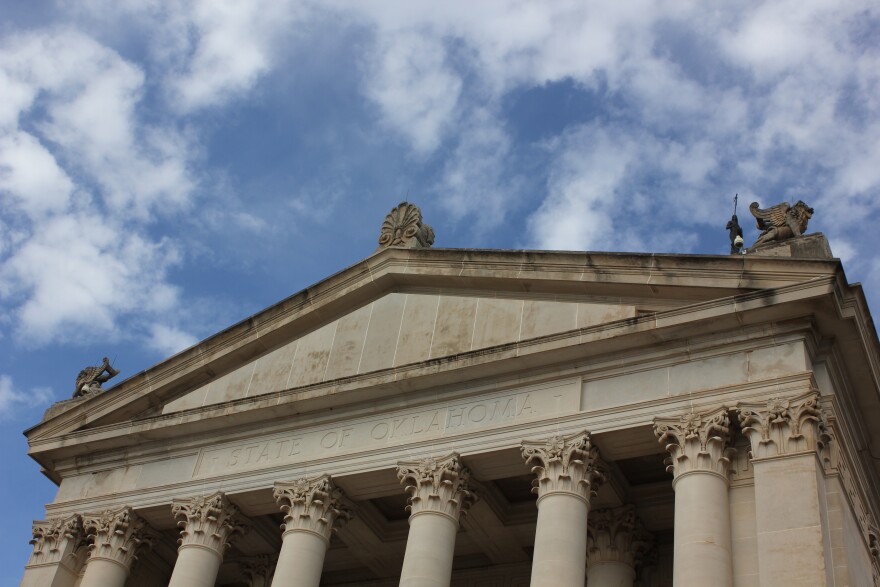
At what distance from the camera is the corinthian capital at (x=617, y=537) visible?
26594mm

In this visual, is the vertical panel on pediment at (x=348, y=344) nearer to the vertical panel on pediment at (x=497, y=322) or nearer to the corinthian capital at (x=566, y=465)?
the vertical panel on pediment at (x=497, y=322)

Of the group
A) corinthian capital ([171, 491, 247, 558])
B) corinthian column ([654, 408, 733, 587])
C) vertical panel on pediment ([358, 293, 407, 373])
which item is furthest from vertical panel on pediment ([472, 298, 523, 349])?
corinthian capital ([171, 491, 247, 558])

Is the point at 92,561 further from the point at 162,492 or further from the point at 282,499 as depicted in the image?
the point at 282,499

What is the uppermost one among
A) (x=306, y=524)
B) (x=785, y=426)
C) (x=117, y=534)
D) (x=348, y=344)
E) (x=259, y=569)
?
(x=348, y=344)

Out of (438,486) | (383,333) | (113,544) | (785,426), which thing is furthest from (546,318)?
(113,544)

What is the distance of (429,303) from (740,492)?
1006 cm

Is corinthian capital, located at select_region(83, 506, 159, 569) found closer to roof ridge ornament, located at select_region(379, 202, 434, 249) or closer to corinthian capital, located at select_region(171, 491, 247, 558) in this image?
corinthian capital, located at select_region(171, 491, 247, 558)

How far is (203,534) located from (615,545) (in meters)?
10.4

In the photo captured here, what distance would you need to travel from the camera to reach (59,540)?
31.0 m

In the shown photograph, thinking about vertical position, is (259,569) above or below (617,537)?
above

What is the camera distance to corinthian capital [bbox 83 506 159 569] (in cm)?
3027

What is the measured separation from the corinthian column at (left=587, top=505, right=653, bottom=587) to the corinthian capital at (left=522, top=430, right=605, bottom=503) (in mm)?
2229

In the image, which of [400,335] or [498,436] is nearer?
[498,436]

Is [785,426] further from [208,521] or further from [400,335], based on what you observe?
[208,521]
